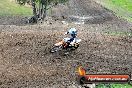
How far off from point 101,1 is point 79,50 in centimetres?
2498

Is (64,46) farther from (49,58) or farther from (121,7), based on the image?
(121,7)

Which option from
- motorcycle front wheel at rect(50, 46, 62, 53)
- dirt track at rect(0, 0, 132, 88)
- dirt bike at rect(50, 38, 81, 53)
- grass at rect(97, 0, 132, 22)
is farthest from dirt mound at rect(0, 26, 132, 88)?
grass at rect(97, 0, 132, 22)

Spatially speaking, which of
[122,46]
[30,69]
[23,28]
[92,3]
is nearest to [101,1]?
[92,3]

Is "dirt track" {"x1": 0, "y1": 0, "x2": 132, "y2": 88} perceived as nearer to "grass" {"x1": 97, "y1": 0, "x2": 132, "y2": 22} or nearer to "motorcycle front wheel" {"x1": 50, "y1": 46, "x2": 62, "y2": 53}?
"motorcycle front wheel" {"x1": 50, "y1": 46, "x2": 62, "y2": 53}

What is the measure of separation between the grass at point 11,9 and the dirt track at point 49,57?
957 centimetres

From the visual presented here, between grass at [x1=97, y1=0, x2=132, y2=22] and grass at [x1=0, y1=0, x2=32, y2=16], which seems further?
grass at [x1=97, y1=0, x2=132, y2=22]

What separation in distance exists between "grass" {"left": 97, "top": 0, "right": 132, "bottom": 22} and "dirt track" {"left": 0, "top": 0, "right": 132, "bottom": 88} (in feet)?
37.1

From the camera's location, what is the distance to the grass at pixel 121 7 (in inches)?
1692

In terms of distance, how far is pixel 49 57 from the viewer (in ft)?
78.8

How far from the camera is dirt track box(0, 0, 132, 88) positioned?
20.5 m

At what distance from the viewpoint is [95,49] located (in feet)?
86.5

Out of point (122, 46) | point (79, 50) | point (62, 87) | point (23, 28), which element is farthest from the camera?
point (23, 28)

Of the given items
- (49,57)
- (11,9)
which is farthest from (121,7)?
(49,57)

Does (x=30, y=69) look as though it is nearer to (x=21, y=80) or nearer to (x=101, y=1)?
(x=21, y=80)
